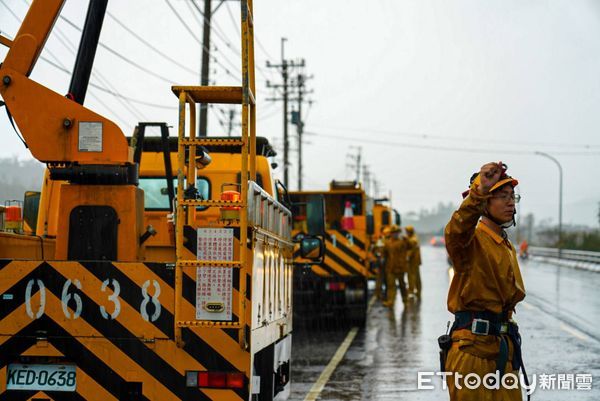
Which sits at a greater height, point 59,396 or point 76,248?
point 76,248

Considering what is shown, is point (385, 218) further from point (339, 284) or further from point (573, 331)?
point (573, 331)

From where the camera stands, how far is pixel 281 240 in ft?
25.3

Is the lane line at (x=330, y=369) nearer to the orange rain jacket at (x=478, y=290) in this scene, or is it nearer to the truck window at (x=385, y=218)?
the orange rain jacket at (x=478, y=290)

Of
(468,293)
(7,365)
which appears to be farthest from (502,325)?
(7,365)

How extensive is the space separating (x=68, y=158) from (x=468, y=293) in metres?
2.87

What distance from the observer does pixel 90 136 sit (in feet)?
21.2

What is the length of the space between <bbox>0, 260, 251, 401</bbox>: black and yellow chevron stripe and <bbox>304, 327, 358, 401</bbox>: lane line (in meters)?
4.01

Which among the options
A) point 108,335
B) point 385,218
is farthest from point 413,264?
point 108,335

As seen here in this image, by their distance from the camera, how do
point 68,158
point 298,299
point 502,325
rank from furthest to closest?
point 298,299 → point 68,158 → point 502,325

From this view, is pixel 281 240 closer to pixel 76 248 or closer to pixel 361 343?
pixel 76 248

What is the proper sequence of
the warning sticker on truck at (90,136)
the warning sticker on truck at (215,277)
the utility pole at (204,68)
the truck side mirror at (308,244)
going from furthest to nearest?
1. the utility pole at (204,68)
2. the truck side mirror at (308,244)
3. the warning sticker on truck at (90,136)
4. the warning sticker on truck at (215,277)

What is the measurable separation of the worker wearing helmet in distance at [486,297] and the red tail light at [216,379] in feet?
4.23

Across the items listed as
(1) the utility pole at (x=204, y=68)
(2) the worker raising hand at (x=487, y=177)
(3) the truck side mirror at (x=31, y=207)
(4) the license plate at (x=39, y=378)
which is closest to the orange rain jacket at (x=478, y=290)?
(2) the worker raising hand at (x=487, y=177)

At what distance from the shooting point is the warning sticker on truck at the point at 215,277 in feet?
19.0
